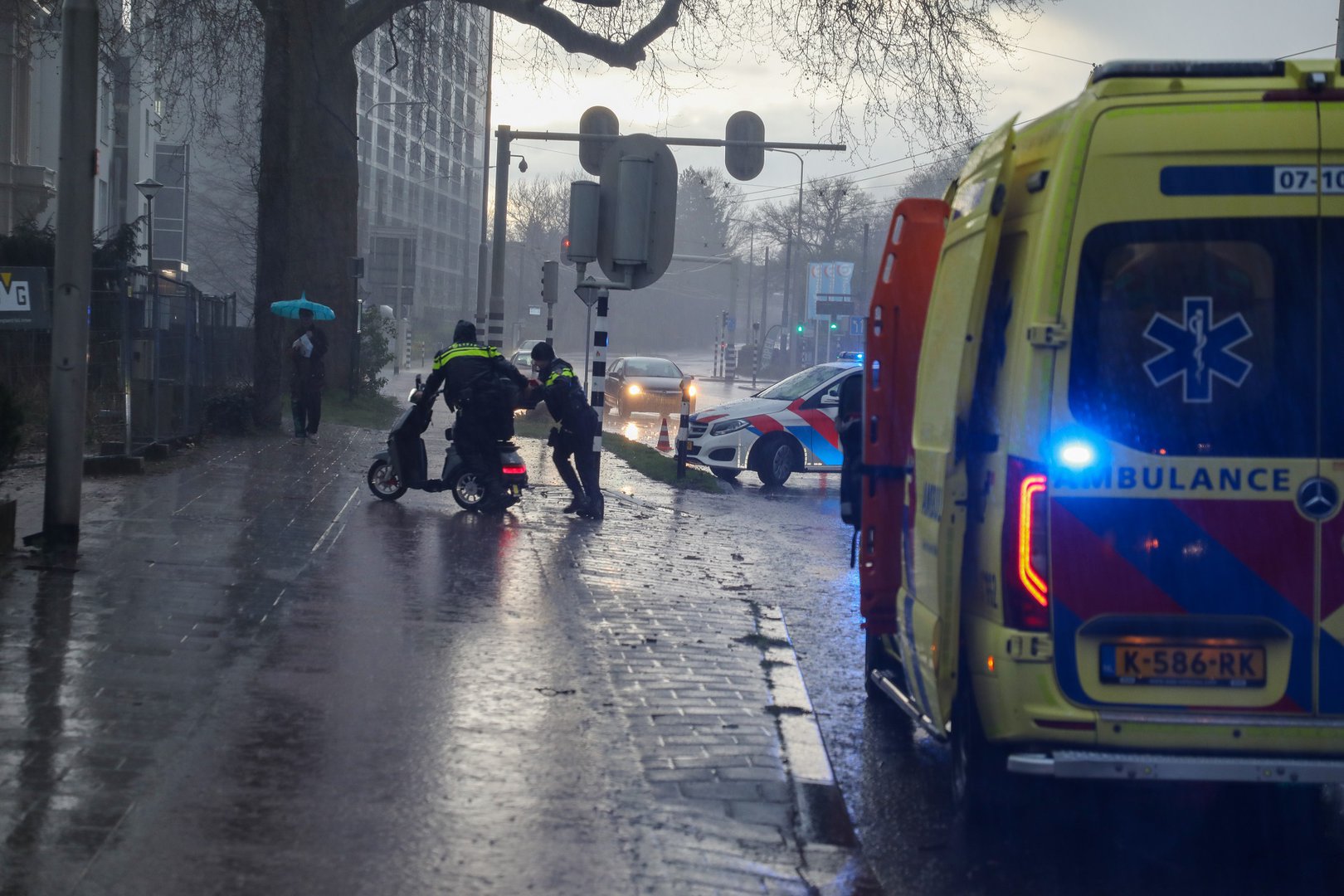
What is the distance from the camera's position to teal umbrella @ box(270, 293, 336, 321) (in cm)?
1905

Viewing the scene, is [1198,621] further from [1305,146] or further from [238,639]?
[238,639]

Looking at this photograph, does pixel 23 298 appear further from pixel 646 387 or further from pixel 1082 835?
pixel 646 387

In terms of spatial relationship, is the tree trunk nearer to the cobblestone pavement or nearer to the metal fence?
the metal fence

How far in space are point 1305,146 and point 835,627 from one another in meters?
5.04

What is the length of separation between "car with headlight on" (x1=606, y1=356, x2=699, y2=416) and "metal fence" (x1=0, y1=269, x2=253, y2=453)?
13.7 m

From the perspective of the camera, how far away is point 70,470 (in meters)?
8.74

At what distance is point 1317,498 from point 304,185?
20615 mm

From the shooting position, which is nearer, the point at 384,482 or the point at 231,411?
the point at 384,482

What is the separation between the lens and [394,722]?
588 centimetres

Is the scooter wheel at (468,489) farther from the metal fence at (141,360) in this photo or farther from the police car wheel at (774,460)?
the police car wheel at (774,460)

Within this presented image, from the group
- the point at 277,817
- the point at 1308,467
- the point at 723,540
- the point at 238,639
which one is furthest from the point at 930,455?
the point at 723,540

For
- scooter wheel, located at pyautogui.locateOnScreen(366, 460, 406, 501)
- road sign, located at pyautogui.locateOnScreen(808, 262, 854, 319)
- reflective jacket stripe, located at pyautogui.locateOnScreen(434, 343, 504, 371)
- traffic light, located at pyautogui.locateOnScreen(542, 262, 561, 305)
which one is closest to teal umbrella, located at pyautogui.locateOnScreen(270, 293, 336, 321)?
traffic light, located at pyautogui.locateOnScreen(542, 262, 561, 305)

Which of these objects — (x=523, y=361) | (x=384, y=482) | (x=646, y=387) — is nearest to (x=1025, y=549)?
(x=384, y=482)

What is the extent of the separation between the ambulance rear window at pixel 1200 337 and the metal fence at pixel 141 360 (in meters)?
11.0
